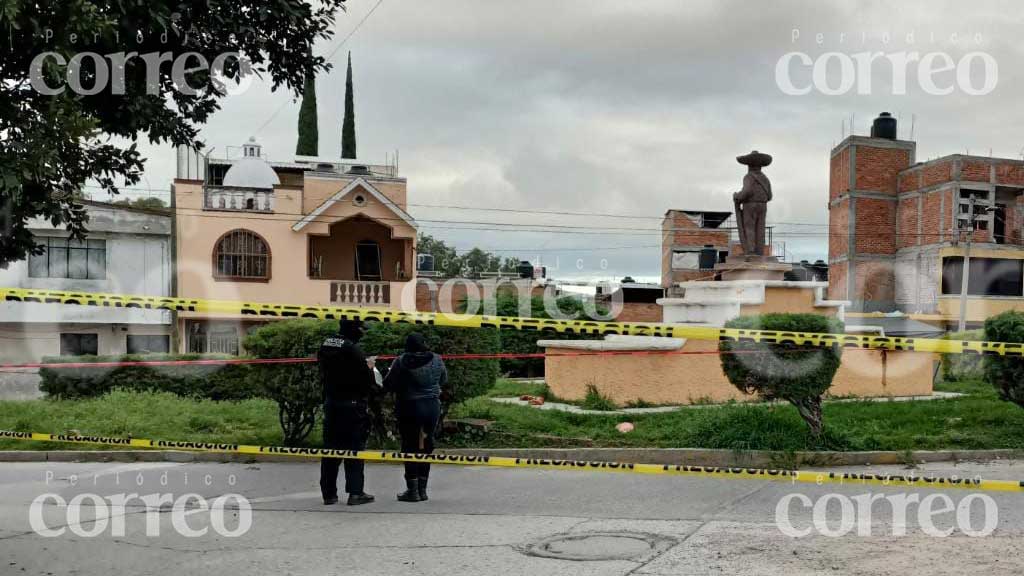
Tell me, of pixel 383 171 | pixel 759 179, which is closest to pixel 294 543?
pixel 759 179

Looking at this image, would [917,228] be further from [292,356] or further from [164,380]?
[292,356]

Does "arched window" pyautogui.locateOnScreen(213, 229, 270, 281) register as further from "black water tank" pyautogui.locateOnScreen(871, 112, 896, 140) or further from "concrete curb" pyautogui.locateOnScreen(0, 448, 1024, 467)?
"black water tank" pyautogui.locateOnScreen(871, 112, 896, 140)

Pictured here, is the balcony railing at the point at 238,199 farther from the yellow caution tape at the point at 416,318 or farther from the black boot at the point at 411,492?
the black boot at the point at 411,492

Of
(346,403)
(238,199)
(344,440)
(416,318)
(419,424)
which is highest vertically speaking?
(238,199)

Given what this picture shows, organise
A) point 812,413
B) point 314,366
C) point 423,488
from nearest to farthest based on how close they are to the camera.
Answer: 1. point 423,488
2. point 314,366
3. point 812,413

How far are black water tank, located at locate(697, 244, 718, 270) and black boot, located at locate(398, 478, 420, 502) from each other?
50.1 meters

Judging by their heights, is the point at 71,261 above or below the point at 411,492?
above

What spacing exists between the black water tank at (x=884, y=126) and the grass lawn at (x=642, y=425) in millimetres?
41384

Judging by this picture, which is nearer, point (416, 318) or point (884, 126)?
point (416, 318)

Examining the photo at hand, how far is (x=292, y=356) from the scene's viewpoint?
1096cm

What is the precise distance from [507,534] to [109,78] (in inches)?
201

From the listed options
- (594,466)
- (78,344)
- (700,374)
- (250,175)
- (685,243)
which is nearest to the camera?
(594,466)

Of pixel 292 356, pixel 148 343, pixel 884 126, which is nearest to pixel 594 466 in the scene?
pixel 292 356

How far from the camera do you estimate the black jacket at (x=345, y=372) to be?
27.4 feet
